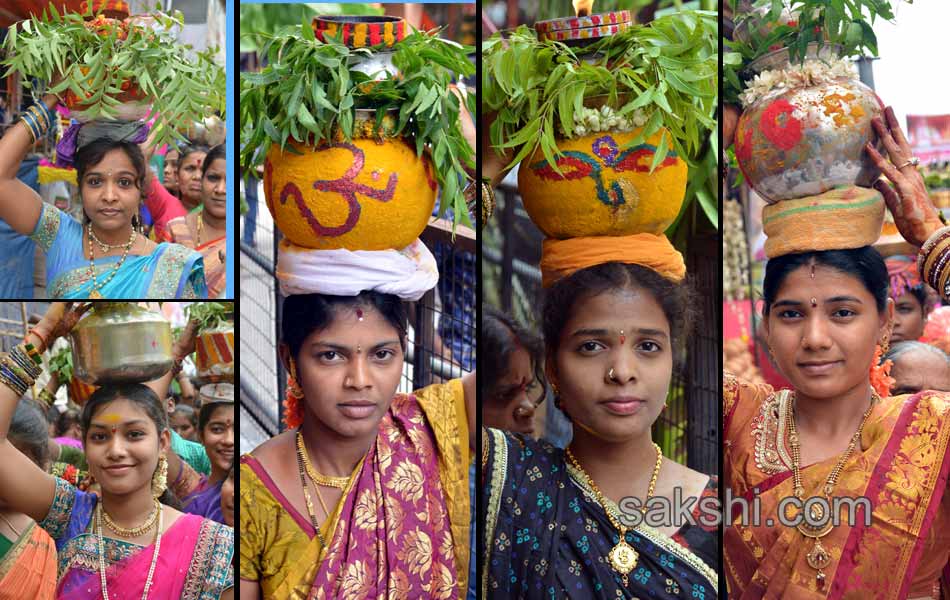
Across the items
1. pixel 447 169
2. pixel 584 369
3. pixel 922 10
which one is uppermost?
pixel 922 10

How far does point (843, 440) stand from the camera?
10.1 ft

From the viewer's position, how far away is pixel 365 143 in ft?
9.75

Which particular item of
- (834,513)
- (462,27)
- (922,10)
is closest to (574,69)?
(462,27)

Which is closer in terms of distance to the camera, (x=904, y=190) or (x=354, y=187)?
(x=354, y=187)

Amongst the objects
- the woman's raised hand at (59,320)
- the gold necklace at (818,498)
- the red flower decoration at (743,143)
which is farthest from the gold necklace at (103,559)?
the red flower decoration at (743,143)

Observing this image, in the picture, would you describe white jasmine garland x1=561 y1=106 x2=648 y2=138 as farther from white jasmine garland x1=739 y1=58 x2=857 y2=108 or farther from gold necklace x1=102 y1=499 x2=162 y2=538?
gold necklace x1=102 y1=499 x2=162 y2=538

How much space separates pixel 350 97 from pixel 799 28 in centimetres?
129

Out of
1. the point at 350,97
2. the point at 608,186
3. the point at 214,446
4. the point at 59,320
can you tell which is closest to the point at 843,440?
the point at 608,186

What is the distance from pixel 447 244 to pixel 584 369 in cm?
55

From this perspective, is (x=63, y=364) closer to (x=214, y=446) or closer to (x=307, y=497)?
(x=214, y=446)

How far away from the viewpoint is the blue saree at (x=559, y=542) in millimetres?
3037

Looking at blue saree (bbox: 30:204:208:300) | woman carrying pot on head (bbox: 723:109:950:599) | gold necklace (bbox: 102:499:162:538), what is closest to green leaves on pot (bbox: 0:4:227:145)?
blue saree (bbox: 30:204:208:300)

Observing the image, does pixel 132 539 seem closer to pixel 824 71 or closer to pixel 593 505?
pixel 593 505

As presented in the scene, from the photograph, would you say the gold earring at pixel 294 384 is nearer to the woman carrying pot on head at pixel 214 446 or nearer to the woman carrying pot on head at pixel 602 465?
the woman carrying pot on head at pixel 214 446
